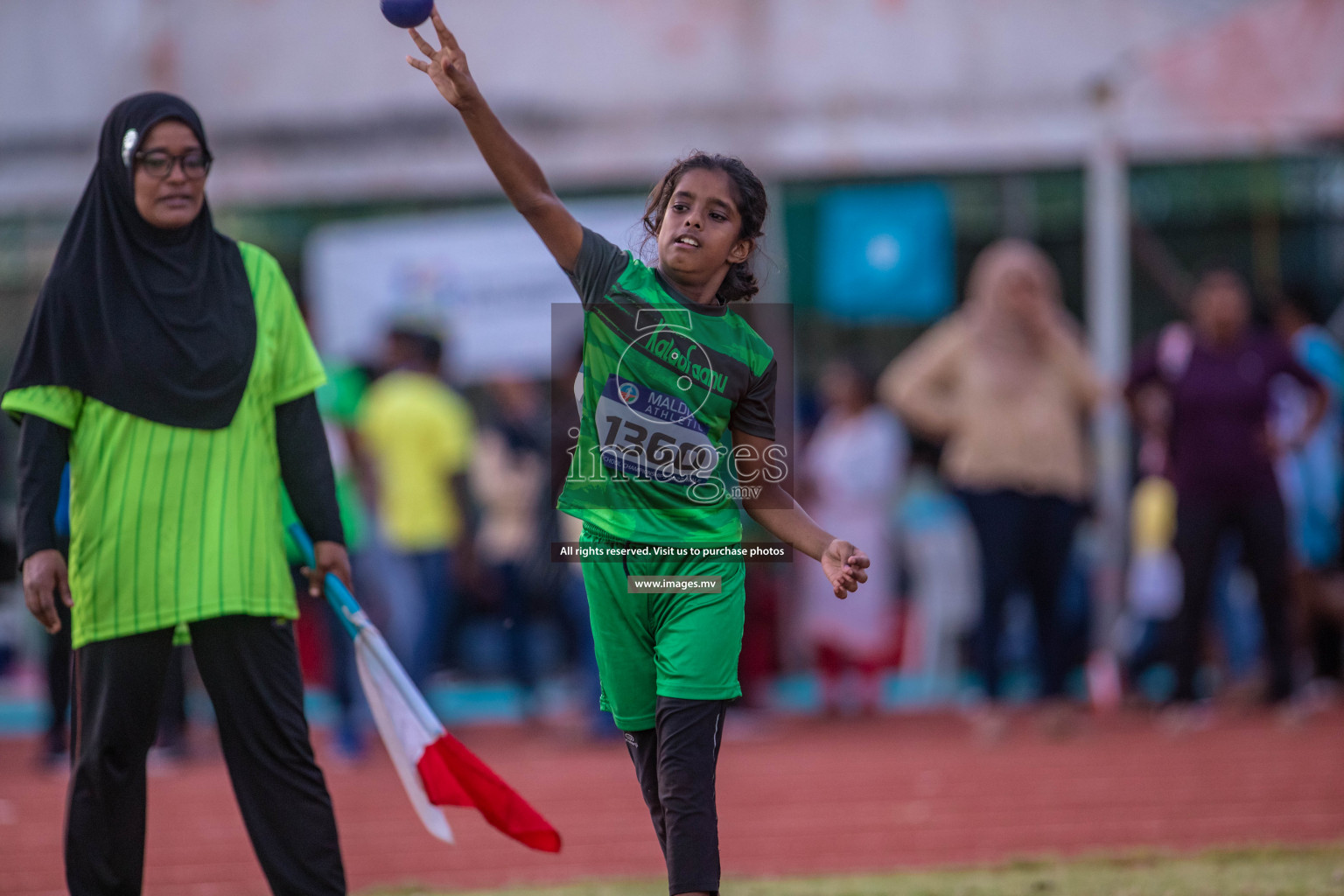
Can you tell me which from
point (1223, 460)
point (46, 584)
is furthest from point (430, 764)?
point (1223, 460)

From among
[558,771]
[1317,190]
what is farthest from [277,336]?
[1317,190]

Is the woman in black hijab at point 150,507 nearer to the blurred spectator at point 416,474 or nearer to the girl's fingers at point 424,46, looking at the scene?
the girl's fingers at point 424,46

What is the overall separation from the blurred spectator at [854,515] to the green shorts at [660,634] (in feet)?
19.0

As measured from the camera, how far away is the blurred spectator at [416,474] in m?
8.48

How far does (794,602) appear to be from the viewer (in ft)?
32.5

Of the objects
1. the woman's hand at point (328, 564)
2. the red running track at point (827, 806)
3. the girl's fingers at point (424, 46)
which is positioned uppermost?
the girl's fingers at point (424, 46)

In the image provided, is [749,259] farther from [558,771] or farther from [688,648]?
[558,771]

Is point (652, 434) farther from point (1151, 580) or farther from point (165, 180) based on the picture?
point (1151, 580)

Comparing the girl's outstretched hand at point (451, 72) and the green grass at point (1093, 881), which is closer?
the girl's outstretched hand at point (451, 72)

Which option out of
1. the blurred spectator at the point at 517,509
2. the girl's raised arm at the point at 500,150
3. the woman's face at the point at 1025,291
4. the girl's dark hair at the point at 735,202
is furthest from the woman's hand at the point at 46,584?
the woman's face at the point at 1025,291

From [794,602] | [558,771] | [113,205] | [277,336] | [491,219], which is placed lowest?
[558,771]

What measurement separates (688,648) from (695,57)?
6929 millimetres

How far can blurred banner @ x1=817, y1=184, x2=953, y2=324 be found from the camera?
9.99m

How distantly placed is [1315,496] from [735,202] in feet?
22.5
